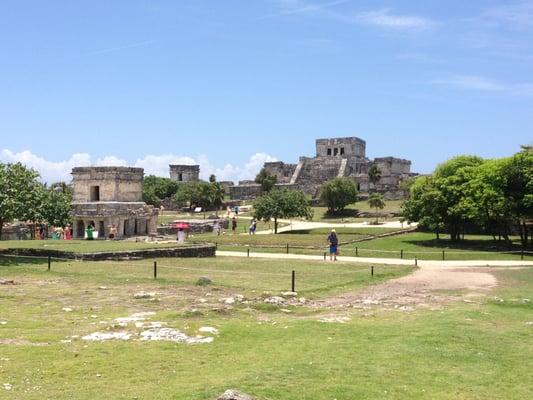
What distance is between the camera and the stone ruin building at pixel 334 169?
99650 mm

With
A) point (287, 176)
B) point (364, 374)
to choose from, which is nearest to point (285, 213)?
point (364, 374)

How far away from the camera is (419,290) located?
2075 centimetres

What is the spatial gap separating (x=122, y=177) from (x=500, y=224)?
1107 inches

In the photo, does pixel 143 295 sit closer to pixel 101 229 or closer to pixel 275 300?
pixel 275 300

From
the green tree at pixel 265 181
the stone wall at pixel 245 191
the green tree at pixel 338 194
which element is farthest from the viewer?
the stone wall at pixel 245 191

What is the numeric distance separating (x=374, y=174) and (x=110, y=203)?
60838 mm

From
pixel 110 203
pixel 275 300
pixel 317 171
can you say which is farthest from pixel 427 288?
pixel 317 171

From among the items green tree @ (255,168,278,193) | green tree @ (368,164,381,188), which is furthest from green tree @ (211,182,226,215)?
green tree @ (368,164,381,188)

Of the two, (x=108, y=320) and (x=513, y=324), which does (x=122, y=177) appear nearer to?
(x=108, y=320)

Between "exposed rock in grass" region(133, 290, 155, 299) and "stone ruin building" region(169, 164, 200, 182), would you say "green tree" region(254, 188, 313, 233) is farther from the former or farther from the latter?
"stone ruin building" region(169, 164, 200, 182)

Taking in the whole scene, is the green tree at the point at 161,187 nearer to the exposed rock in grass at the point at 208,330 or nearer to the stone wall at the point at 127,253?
the stone wall at the point at 127,253

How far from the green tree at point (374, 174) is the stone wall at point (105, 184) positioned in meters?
58.0

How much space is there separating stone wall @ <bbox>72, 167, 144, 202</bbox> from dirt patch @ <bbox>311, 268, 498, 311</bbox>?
2522 centimetres

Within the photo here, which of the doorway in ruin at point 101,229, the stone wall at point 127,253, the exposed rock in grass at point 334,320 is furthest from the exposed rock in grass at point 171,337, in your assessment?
the doorway in ruin at point 101,229
